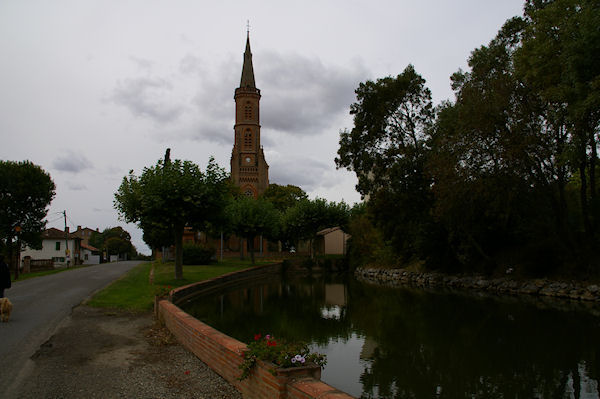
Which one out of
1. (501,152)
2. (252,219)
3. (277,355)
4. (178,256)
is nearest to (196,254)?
(252,219)

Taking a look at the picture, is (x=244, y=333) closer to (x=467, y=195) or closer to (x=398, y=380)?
(x=398, y=380)

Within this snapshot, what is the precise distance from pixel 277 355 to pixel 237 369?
3.62 ft

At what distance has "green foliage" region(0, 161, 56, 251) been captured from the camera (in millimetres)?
33562

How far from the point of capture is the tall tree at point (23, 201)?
33562 millimetres

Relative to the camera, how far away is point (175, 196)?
64.8 ft

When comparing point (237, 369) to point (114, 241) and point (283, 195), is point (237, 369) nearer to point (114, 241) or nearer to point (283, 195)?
point (283, 195)

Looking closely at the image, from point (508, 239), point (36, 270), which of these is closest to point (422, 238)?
point (508, 239)

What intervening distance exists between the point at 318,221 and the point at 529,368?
39.7m

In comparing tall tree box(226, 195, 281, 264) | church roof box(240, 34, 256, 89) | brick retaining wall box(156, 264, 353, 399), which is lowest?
brick retaining wall box(156, 264, 353, 399)

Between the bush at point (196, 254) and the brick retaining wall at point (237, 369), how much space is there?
28.5 m

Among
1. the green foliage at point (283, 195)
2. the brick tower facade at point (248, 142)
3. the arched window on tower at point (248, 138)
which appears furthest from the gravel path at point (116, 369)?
the arched window on tower at point (248, 138)

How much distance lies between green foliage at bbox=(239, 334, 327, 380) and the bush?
113ft

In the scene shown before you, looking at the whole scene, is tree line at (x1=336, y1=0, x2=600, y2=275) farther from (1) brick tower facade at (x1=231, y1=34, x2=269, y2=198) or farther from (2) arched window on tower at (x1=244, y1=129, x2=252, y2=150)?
(2) arched window on tower at (x1=244, y1=129, x2=252, y2=150)

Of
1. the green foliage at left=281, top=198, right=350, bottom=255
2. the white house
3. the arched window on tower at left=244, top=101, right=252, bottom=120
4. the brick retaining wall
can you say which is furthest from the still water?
the arched window on tower at left=244, top=101, right=252, bottom=120
